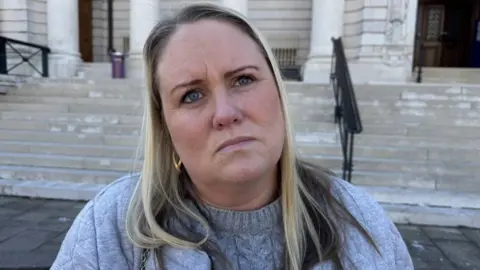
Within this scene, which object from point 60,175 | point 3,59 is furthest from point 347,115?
point 3,59

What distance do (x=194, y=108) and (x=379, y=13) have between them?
1040cm

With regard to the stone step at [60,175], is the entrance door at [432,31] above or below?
above

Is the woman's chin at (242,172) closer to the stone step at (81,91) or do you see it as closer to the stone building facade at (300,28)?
the stone step at (81,91)

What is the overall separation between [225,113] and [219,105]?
0.03m

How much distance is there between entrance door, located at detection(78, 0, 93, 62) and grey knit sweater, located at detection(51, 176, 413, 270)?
46.9 feet

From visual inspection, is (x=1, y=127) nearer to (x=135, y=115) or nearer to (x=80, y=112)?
(x=80, y=112)

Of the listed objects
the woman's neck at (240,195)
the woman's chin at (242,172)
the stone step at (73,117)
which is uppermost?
the woman's chin at (242,172)

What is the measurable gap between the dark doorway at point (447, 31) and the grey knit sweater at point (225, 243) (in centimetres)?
1409

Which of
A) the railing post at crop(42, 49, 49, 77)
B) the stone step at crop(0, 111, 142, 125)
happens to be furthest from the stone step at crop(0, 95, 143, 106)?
the railing post at crop(42, 49, 49, 77)

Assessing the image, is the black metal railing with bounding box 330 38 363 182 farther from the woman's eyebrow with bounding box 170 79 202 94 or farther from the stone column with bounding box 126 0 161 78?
the stone column with bounding box 126 0 161 78

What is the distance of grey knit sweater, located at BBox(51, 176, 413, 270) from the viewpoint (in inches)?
46.7

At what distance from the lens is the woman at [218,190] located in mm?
1150

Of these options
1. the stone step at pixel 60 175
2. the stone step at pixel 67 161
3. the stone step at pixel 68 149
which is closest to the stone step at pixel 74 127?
the stone step at pixel 68 149

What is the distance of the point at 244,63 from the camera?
46.5 inches
